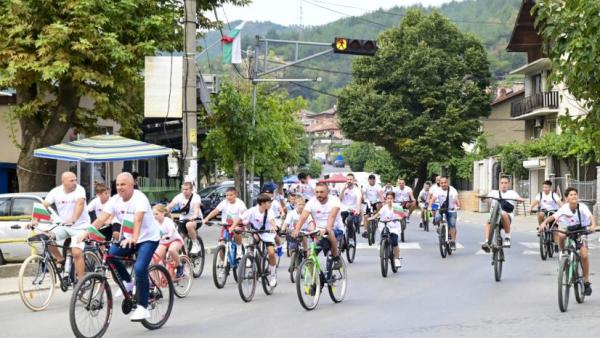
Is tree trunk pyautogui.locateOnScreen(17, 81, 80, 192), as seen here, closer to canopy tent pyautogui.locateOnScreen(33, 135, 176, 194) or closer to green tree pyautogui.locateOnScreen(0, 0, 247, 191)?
green tree pyautogui.locateOnScreen(0, 0, 247, 191)

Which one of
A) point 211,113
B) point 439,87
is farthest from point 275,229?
point 439,87

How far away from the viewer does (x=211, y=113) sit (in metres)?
38.1

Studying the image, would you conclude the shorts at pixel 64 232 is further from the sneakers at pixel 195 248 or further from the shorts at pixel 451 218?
the shorts at pixel 451 218

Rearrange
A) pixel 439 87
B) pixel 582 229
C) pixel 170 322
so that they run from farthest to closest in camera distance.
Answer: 1. pixel 439 87
2. pixel 582 229
3. pixel 170 322

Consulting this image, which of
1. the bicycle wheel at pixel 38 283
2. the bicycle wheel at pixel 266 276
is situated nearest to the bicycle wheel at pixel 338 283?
the bicycle wheel at pixel 266 276

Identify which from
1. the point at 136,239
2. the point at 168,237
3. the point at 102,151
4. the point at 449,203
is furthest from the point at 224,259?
the point at 449,203

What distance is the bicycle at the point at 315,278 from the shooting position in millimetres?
13609

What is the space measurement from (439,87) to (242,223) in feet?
170

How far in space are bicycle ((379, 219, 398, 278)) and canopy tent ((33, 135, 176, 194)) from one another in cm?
622

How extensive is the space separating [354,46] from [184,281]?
13649mm

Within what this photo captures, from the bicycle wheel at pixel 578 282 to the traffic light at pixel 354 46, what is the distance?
14334 mm

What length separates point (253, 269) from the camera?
15.3m

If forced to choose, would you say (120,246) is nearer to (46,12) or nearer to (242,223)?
(242,223)

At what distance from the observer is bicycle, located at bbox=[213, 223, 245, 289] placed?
54.3ft
